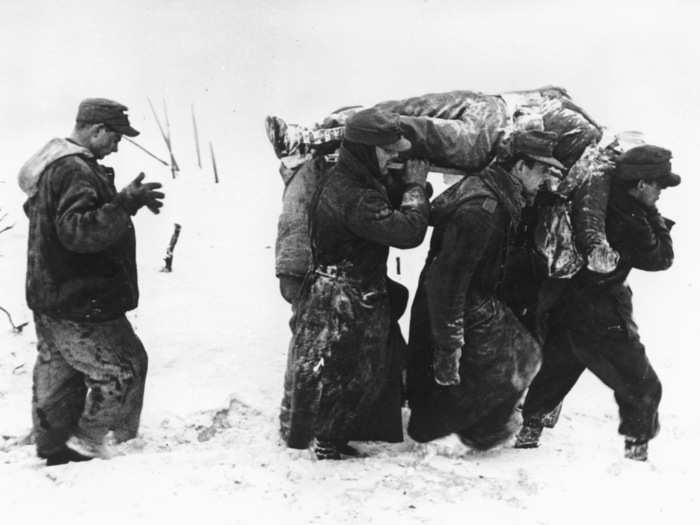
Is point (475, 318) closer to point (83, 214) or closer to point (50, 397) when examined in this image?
point (83, 214)

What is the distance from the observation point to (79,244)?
4.19 meters

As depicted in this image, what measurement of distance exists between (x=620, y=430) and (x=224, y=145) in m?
7.08

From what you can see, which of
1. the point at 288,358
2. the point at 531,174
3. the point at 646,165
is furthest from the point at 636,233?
the point at 288,358

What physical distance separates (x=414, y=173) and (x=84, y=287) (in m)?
1.65

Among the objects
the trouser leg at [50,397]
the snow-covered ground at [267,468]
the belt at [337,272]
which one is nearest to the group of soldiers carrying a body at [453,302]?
the belt at [337,272]

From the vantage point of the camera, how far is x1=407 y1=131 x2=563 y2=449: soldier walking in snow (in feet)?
14.3

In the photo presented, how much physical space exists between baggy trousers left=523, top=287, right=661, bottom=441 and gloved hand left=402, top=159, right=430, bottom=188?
1.14 metres

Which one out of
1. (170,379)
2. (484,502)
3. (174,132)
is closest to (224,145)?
(174,132)

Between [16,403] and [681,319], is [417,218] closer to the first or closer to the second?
[16,403]

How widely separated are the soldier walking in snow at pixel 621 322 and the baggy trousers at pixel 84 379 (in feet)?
6.89

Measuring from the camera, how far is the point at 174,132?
1126cm

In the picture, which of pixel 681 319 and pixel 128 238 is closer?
pixel 128 238

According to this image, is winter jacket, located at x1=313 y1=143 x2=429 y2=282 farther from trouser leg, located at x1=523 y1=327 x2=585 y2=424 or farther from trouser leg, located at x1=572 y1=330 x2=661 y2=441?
trouser leg, located at x1=572 y1=330 x2=661 y2=441

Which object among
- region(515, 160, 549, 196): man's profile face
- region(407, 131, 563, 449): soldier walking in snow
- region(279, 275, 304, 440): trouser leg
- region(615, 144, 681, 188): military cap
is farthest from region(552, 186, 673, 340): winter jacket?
region(279, 275, 304, 440): trouser leg
